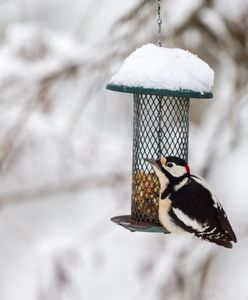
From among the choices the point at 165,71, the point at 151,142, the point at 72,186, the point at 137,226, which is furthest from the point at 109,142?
the point at 165,71

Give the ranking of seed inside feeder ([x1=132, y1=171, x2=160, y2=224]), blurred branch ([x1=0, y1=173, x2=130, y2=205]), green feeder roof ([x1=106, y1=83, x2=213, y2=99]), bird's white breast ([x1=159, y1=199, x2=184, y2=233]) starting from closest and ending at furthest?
green feeder roof ([x1=106, y1=83, x2=213, y2=99]) → bird's white breast ([x1=159, y1=199, x2=184, y2=233]) → seed inside feeder ([x1=132, y1=171, x2=160, y2=224]) → blurred branch ([x1=0, y1=173, x2=130, y2=205])

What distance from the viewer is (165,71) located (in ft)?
11.1

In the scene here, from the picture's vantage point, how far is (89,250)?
683 centimetres

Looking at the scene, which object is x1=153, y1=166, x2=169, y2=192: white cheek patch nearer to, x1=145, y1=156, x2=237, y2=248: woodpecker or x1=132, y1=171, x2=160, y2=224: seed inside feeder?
x1=145, y1=156, x2=237, y2=248: woodpecker

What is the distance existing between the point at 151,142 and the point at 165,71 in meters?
0.57

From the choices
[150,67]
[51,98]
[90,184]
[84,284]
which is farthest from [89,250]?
[150,67]

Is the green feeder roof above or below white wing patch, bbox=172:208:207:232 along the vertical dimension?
above

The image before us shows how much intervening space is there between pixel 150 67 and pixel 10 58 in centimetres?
341

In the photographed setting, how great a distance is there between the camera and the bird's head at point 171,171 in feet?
11.6

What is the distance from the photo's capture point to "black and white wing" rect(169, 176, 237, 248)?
11.6 ft

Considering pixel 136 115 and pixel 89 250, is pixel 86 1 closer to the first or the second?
pixel 89 250

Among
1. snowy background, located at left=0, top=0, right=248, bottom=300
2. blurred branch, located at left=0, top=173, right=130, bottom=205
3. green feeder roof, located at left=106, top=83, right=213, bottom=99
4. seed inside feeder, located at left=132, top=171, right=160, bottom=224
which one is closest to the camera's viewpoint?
green feeder roof, located at left=106, top=83, right=213, bottom=99

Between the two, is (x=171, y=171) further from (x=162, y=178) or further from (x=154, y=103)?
(x=154, y=103)

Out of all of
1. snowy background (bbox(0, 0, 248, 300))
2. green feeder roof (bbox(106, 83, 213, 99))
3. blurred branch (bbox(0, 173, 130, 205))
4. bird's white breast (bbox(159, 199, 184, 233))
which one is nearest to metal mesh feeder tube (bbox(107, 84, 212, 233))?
bird's white breast (bbox(159, 199, 184, 233))
